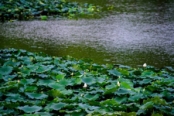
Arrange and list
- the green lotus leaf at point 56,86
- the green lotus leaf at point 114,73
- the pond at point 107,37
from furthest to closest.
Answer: the pond at point 107,37 < the green lotus leaf at point 114,73 < the green lotus leaf at point 56,86

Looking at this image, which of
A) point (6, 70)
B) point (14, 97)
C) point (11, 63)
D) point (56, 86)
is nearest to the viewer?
point (14, 97)

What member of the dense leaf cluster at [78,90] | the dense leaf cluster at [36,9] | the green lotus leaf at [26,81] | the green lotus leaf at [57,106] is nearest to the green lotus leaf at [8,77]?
the dense leaf cluster at [78,90]

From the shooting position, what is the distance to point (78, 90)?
323 centimetres

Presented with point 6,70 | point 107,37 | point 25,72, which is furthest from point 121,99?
point 107,37

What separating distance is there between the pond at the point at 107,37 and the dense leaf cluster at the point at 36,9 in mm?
667

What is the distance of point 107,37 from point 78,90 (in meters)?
3.15

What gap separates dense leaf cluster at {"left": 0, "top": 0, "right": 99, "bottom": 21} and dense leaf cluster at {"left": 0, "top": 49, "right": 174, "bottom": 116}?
14.3 feet

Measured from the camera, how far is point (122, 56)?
510 centimetres

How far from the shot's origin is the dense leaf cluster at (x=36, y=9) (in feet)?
27.5

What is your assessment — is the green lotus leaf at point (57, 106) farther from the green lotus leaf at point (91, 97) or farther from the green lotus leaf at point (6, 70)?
the green lotus leaf at point (6, 70)

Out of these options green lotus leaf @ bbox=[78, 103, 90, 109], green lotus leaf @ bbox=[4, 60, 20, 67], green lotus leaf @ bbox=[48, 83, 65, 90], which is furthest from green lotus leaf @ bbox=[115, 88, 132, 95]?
green lotus leaf @ bbox=[4, 60, 20, 67]

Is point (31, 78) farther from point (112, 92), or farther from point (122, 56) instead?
point (122, 56)

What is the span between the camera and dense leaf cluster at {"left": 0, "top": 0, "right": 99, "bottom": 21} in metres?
8.38

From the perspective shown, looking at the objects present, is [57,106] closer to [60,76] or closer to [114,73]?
[60,76]
